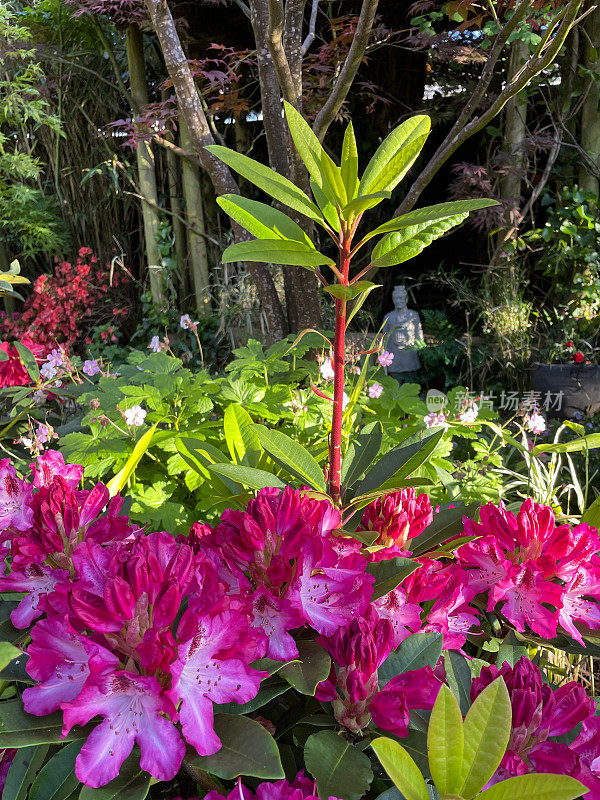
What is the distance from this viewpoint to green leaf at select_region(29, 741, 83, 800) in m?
0.45

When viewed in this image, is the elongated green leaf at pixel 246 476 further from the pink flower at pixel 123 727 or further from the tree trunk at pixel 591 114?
the tree trunk at pixel 591 114

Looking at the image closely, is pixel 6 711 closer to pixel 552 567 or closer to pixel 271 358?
pixel 552 567

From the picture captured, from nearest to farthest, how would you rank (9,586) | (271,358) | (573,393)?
(9,586), (271,358), (573,393)

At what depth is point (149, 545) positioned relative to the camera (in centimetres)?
46

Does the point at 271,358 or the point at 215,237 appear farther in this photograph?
the point at 215,237

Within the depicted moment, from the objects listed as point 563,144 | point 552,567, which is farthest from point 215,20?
point 552,567

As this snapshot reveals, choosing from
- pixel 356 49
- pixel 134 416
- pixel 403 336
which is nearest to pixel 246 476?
pixel 134 416

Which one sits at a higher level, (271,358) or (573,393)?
(271,358)

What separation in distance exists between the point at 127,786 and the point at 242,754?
8 cm

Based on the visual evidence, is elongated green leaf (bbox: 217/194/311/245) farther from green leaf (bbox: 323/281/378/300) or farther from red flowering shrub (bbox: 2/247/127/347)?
red flowering shrub (bbox: 2/247/127/347)

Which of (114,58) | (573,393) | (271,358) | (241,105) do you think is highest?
(114,58)

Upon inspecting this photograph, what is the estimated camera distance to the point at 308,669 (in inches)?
18.8

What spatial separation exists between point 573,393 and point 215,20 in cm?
373

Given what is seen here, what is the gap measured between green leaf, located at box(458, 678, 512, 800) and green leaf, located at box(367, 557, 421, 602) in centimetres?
16
